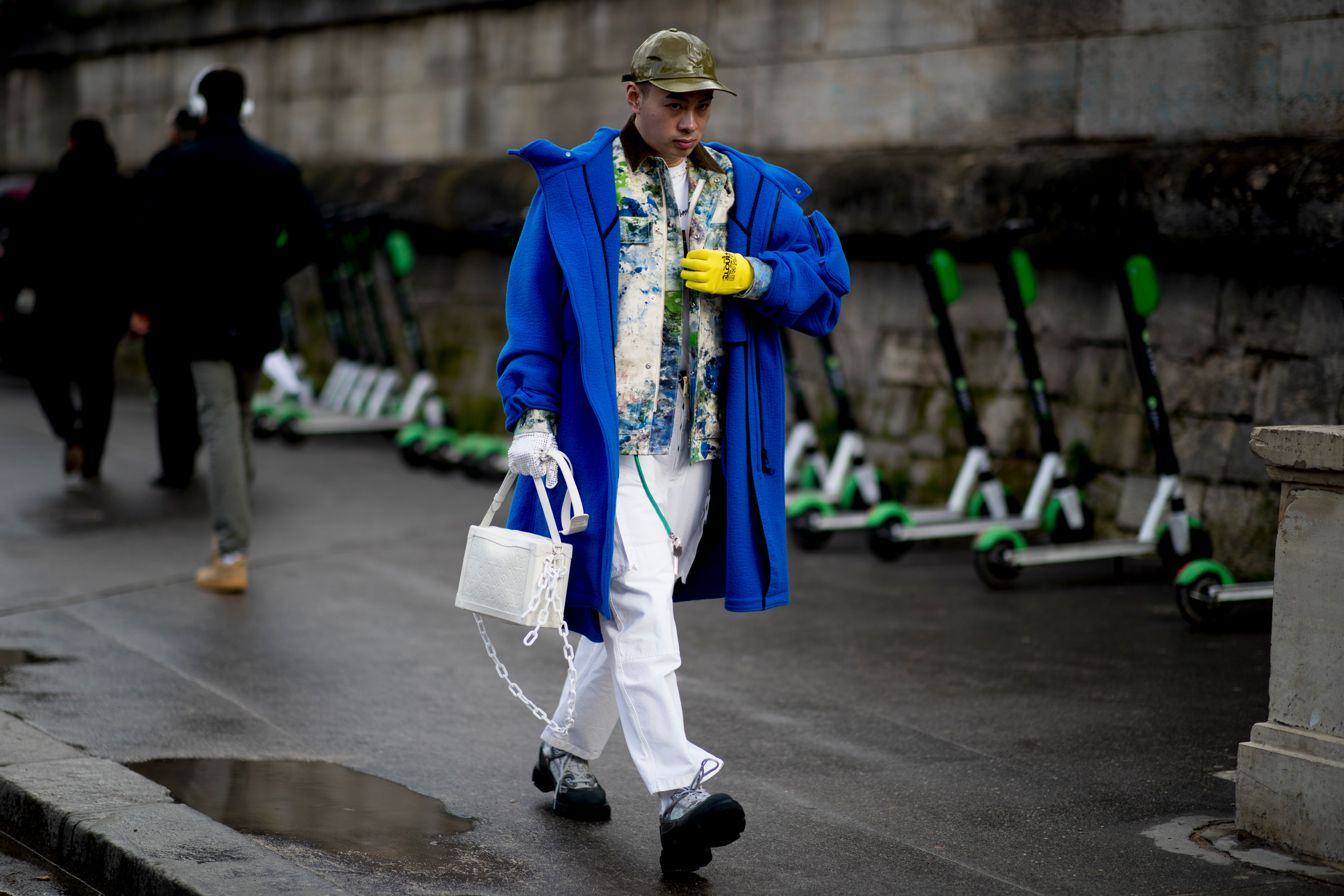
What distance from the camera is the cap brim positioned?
3.69 m

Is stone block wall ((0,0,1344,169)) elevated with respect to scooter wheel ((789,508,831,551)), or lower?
elevated

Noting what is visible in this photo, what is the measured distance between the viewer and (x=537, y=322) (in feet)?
12.6

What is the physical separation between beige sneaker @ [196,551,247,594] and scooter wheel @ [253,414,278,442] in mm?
4531

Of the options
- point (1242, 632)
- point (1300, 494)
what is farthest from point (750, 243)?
point (1242, 632)

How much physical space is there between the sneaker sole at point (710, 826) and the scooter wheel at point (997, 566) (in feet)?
12.4

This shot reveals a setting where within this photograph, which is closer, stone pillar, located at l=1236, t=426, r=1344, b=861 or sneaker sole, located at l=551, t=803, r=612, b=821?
stone pillar, located at l=1236, t=426, r=1344, b=861

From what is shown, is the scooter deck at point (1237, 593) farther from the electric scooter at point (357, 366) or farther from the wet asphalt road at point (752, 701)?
the electric scooter at point (357, 366)

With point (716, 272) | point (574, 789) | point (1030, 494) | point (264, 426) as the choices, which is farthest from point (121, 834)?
point (264, 426)

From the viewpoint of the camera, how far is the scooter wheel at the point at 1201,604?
646 centimetres

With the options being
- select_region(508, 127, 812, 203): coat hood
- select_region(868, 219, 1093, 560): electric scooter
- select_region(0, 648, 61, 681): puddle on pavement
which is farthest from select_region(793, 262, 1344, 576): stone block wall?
select_region(0, 648, 61, 681): puddle on pavement

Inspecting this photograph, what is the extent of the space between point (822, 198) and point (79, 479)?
15.3 feet

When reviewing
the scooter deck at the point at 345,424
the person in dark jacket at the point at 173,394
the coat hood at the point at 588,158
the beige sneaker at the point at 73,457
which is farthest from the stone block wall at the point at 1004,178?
the coat hood at the point at 588,158

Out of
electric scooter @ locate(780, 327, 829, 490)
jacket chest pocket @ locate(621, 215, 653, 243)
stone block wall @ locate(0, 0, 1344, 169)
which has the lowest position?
electric scooter @ locate(780, 327, 829, 490)

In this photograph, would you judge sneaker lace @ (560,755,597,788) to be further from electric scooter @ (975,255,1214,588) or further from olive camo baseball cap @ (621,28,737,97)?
electric scooter @ (975,255,1214,588)
